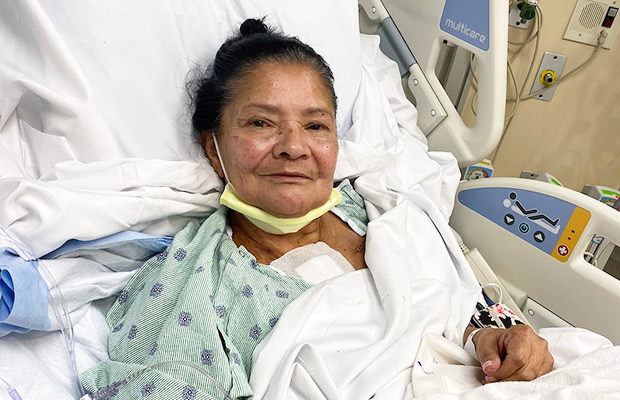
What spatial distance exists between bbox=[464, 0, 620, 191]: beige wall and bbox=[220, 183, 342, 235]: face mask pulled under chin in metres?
1.64

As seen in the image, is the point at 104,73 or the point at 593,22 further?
the point at 593,22

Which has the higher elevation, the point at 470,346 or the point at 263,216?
the point at 263,216

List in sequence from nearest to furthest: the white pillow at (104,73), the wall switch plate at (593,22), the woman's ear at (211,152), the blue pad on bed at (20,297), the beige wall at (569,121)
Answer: the blue pad on bed at (20,297) → the white pillow at (104,73) → the woman's ear at (211,152) → the wall switch plate at (593,22) → the beige wall at (569,121)

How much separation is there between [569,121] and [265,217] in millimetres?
2078

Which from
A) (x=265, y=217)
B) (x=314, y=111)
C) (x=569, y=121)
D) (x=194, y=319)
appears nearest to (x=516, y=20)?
(x=569, y=121)

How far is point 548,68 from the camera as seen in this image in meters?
2.44

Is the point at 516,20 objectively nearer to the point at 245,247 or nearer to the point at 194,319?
the point at 245,247

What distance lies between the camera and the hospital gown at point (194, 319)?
93 cm

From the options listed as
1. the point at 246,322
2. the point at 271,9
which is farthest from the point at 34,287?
the point at 271,9

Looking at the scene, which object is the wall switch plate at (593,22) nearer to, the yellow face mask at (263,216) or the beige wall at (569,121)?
the beige wall at (569,121)

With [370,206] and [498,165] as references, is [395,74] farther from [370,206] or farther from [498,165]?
[498,165]

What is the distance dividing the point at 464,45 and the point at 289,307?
1.17 metres

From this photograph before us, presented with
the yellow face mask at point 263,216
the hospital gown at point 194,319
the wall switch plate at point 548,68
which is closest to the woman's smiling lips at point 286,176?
the yellow face mask at point 263,216

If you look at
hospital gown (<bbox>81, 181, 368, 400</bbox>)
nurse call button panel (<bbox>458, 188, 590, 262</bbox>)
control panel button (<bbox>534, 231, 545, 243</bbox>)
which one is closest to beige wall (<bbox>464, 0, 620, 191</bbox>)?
nurse call button panel (<bbox>458, 188, 590, 262</bbox>)
